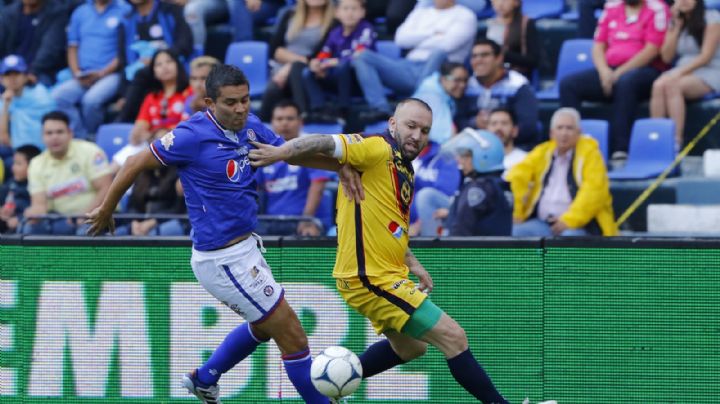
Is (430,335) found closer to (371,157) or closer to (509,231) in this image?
(371,157)

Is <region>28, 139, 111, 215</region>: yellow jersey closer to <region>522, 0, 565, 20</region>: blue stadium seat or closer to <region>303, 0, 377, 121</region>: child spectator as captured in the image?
<region>303, 0, 377, 121</region>: child spectator

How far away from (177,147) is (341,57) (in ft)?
19.3

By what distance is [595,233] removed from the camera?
35.1ft

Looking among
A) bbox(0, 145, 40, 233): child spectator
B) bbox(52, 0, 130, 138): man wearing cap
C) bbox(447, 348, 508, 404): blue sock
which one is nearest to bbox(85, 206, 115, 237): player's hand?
bbox(447, 348, 508, 404): blue sock

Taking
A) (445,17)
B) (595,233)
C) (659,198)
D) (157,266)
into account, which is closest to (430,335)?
(157,266)

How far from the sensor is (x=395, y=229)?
7688 millimetres

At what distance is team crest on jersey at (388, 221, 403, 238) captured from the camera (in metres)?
7.66

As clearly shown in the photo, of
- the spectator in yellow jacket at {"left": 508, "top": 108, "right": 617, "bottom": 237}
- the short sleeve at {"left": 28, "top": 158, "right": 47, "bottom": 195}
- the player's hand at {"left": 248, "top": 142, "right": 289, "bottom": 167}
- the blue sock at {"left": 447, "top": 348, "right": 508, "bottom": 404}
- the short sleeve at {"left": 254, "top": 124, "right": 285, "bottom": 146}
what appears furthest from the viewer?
the short sleeve at {"left": 28, "top": 158, "right": 47, "bottom": 195}

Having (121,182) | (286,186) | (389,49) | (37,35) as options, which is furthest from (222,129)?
(37,35)

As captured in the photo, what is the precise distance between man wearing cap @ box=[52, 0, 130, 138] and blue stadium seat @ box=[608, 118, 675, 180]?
5.59 m

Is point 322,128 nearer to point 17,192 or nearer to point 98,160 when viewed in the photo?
point 98,160

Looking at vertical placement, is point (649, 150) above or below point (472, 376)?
above

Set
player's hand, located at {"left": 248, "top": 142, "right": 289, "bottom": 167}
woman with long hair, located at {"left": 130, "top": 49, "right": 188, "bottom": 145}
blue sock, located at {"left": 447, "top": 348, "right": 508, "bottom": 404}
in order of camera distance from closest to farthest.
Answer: player's hand, located at {"left": 248, "top": 142, "right": 289, "bottom": 167}
blue sock, located at {"left": 447, "top": 348, "right": 508, "bottom": 404}
woman with long hair, located at {"left": 130, "top": 49, "right": 188, "bottom": 145}

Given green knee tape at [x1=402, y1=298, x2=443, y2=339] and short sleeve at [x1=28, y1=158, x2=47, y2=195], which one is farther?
short sleeve at [x1=28, y1=158, x2=47, y2=195]
